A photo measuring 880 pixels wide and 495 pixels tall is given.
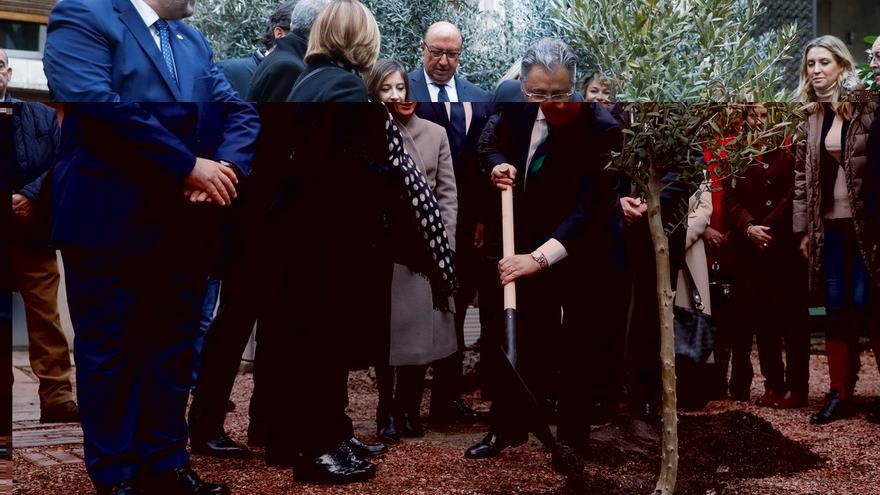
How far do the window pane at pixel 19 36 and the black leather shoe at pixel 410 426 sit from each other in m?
2.54

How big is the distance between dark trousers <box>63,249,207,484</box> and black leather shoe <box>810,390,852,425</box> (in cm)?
268

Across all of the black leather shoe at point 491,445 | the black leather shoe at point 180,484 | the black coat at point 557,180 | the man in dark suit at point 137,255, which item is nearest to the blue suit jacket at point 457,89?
the black coat at point 557,180

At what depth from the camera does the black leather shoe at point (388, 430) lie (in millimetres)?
3936

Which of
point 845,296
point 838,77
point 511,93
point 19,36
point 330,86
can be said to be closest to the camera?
point 330,86

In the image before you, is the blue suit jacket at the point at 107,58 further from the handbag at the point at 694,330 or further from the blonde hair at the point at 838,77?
the blonde hair at the point at 838,77

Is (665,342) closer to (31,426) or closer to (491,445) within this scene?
(491,445)

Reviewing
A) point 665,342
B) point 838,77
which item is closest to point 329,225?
point 665,342

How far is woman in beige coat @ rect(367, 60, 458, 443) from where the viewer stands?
3.91 m

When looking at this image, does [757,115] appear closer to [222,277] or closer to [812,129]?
[812,129]

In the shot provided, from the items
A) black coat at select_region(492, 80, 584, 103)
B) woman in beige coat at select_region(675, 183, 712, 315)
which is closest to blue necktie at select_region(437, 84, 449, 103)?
black coat at select_region(492, 80, 584, 103)

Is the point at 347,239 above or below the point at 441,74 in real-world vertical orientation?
below

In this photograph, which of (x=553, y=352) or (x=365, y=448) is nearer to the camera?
(x=365, y=448)

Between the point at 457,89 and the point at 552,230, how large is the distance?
3.07ft

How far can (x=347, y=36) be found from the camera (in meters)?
3.83
